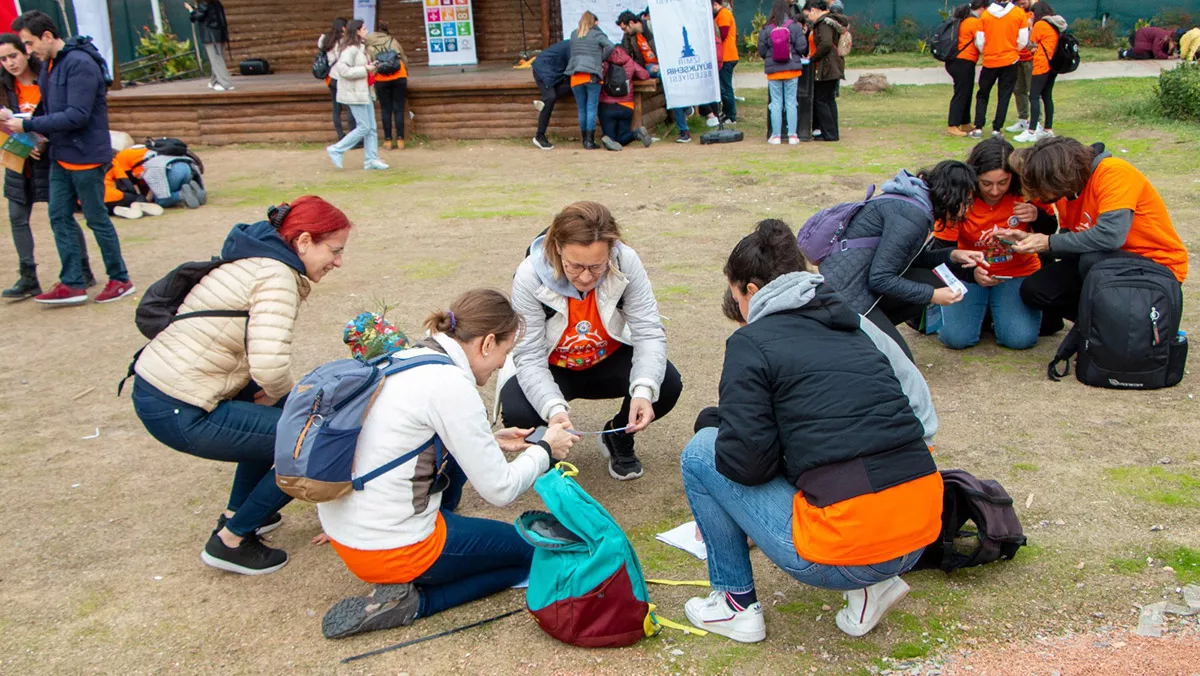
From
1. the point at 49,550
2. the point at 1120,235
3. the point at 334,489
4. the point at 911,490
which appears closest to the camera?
the point at 911,490

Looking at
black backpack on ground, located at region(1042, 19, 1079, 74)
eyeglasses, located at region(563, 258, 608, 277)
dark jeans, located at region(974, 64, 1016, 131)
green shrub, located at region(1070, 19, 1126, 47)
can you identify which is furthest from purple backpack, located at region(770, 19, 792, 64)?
green shrub, located at region(1070, 19, 1126, 47)

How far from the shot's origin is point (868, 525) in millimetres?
2617

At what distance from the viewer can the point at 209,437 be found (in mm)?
3406

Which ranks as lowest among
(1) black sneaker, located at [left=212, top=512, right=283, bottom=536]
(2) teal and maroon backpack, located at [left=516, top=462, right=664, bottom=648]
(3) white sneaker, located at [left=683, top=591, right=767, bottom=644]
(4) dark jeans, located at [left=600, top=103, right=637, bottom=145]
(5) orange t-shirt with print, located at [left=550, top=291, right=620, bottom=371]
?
(3) white sneaker, located at [left=683, top=591, right=767, bottom=644]

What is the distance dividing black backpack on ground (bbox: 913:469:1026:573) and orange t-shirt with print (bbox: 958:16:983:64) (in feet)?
30.6

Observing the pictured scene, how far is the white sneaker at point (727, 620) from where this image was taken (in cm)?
300

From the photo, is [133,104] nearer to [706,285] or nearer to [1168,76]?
[706,285]

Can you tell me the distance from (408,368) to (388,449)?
0.25 m

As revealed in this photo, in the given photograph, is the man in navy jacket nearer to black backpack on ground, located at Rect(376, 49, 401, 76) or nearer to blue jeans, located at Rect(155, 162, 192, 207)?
blue jeans, located at Rect(155, 162, 192, 207)

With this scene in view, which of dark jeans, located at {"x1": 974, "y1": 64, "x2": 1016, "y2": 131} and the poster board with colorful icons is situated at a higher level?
the poster board with colorful icons

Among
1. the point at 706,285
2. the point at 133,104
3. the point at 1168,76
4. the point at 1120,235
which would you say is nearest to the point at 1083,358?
the point at 1120,235

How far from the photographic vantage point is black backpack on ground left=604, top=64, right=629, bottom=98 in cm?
1182

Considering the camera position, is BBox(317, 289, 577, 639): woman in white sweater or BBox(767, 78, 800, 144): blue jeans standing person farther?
BBox(767, 78, 800, 144): blue jeans standing person

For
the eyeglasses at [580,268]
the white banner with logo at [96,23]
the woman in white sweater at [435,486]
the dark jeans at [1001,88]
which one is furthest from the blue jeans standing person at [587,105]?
the woman in white sweater at [435,486]
